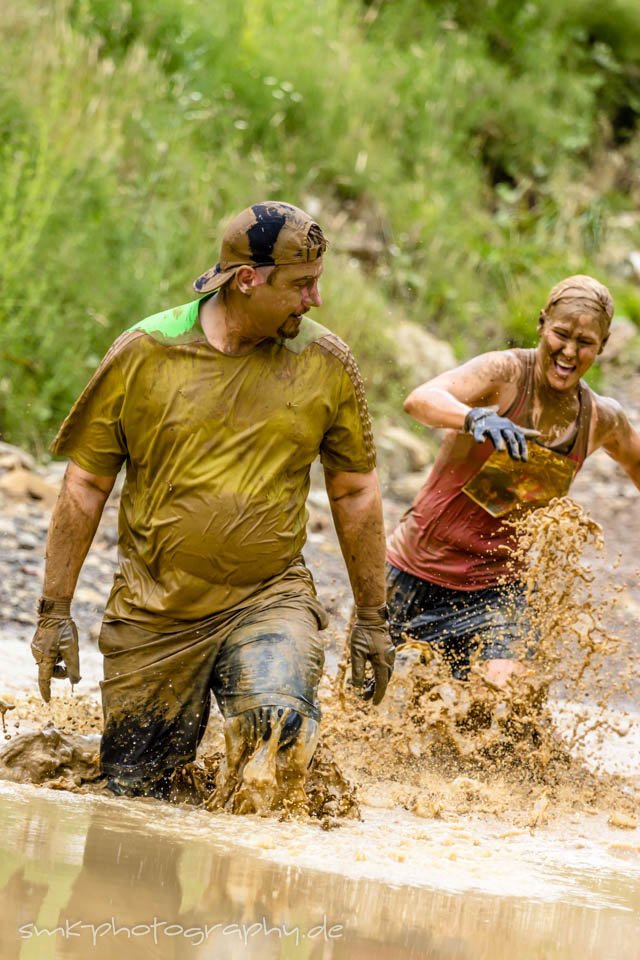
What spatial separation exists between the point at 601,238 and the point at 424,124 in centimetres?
204

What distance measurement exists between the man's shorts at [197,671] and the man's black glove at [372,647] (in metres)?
0.18

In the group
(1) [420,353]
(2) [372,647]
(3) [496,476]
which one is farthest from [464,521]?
(1) [420,353]

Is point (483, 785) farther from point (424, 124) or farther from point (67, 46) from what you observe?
point (424, 124)

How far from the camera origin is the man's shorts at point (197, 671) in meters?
4.10

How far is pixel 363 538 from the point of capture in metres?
4.48

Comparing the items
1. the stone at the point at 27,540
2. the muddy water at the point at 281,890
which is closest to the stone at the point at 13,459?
the stone at the point at 27,540

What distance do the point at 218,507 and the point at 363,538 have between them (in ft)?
1.73

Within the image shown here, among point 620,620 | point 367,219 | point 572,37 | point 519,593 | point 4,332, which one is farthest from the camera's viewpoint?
point 572,37

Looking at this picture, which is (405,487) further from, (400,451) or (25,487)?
(25,487)

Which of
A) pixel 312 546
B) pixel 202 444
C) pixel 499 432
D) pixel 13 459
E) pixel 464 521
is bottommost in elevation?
pixel 202 444

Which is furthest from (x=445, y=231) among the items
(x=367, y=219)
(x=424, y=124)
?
(x=424, y=124)

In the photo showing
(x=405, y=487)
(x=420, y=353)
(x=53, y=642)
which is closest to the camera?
(x=53, y=642)

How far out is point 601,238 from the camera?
14227 millimetres

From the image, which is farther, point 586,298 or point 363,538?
point 586,298
